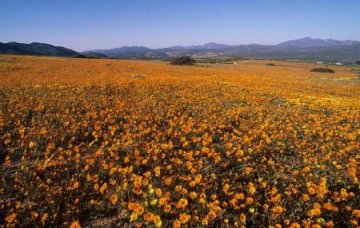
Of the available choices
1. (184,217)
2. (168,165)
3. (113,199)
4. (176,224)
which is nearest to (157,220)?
(176,224)

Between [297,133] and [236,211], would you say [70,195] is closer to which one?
[236,211]

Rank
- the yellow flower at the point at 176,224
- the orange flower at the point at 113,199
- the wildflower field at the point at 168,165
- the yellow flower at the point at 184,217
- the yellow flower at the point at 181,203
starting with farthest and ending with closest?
the orange flower at the point at 113,199, the wildflower field at the point at 168,165, the yellow flower at the point at 181,203, the yellow flower at the point at 184,217, the yellow flower at the point at 176,224

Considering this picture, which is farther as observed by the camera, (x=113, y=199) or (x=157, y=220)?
(x=113, y=199)

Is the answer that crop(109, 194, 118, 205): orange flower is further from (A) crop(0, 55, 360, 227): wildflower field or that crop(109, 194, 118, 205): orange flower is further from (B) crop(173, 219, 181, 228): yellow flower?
(B) crop(173, 219, 181, 228): yellow flower

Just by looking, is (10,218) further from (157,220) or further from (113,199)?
(157,220)

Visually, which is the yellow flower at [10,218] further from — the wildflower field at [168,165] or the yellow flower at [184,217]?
the yellow flower at [184,217]

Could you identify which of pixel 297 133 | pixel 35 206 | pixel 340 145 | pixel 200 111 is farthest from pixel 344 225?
pixel 200 111

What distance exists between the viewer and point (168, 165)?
7.95 metres

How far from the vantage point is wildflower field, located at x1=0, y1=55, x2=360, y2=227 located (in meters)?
6.10

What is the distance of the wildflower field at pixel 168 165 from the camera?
20.0 feet

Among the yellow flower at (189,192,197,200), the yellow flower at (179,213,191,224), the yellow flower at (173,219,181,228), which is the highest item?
→ the yellow flower at (189,192,197,200)

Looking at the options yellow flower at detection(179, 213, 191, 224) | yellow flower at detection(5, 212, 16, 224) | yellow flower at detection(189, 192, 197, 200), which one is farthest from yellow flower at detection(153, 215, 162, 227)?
yellow flower at detection(5, 212, 16, 224)

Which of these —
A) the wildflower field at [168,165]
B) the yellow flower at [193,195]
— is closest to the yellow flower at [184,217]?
the wildflower field at [168,165]

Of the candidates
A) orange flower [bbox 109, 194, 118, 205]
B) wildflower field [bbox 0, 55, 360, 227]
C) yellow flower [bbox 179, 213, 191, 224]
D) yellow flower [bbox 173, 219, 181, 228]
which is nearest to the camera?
yellow flower [bbox 173, 219, 181, 228]
